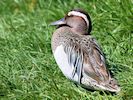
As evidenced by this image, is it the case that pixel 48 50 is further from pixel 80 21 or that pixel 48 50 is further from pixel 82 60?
pixel 82 60

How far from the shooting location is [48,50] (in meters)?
6.84

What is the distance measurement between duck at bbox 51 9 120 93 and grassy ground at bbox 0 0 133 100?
0.09 m

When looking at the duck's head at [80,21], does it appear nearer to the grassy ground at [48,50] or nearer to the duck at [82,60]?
the duck at [82,60]

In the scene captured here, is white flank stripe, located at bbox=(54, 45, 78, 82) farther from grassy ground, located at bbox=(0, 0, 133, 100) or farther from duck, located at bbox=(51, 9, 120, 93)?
grassy ground, located at bbox=(0, 0, 133, 100)

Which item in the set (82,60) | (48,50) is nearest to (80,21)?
(82,60)

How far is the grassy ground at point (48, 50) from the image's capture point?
571 centimetres

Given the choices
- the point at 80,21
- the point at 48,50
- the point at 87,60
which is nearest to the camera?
the point at 87,60

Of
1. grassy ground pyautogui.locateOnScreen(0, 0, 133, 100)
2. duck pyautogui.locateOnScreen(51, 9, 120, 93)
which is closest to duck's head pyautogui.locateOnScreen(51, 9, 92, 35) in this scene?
duck pyautogui.locateOnScreen(51, 9, 120, 93)

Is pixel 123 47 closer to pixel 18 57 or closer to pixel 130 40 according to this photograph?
pixel 130 40

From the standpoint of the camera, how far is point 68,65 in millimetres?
5758

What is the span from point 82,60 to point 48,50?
3.73ft

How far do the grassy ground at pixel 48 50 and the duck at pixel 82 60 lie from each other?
95mm

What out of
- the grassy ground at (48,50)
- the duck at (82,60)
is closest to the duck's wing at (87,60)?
the duck at (82,60)

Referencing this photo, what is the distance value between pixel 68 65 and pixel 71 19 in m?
0.66
